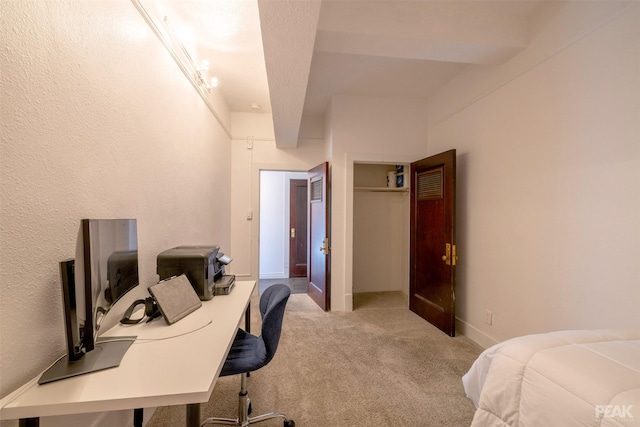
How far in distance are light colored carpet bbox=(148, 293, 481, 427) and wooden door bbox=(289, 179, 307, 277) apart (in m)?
2.21

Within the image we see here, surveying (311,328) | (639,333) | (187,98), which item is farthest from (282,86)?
(639,333)

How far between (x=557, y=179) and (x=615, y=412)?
1592 millimetres

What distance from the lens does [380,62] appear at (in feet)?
8.54

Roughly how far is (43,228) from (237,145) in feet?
10.4

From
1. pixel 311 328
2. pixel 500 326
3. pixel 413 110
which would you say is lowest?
pixel 311 328

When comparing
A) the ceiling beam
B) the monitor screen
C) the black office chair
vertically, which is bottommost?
the black office chair

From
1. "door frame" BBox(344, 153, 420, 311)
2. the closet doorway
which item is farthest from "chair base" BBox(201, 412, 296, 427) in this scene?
the closet doorway

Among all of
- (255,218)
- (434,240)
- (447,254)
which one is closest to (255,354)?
(447,254)

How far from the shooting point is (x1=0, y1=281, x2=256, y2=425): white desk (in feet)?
2.36

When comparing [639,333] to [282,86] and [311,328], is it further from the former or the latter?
[282,86]

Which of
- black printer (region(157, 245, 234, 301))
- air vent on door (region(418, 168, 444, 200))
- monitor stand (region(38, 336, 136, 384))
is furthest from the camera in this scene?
air vent on door (region(418, 168, 444, 200))

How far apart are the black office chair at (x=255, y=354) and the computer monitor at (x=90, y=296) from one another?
507mm

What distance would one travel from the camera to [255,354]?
137cm

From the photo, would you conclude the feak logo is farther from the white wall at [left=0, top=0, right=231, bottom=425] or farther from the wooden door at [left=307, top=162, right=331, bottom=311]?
the wooden door at [left=307, top=162, right=331, bottom=311]
